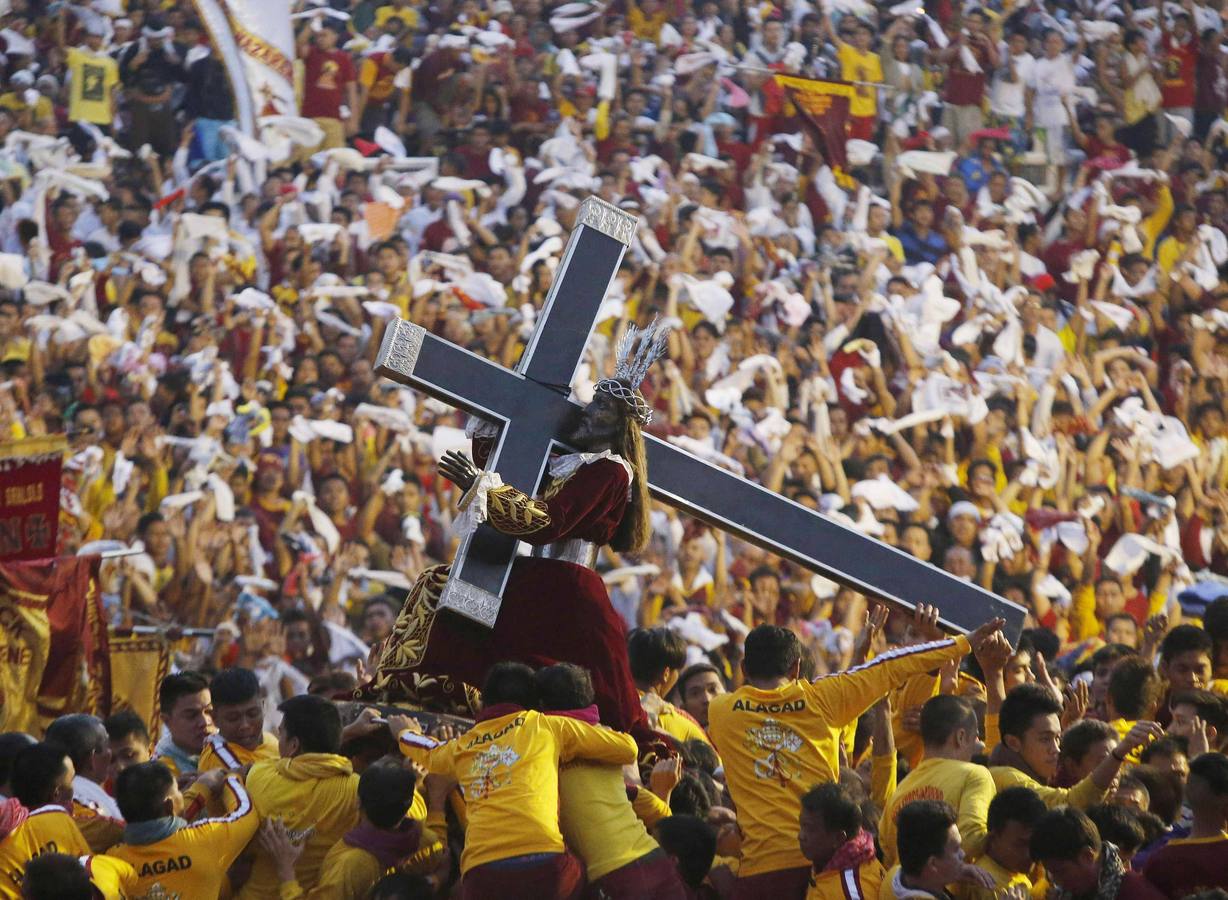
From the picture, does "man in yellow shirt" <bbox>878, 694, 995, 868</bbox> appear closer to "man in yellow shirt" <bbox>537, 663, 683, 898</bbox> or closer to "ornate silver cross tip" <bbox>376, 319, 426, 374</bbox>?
"man in yellow shirt" <bbox>537, 663, 683, 898</bbox>

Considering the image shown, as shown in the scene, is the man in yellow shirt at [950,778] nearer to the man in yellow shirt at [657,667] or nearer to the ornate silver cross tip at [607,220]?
the man in yellow shirt at [657,667]

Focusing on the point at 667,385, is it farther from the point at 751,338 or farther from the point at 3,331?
the point at 3,331

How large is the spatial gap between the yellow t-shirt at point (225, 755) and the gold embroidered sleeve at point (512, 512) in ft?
2.94

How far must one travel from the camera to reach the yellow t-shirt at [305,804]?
5336 mm

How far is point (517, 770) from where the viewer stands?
16.2ft

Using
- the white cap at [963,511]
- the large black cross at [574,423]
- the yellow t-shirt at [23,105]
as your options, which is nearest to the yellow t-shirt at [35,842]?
the large black cross at [574,423]

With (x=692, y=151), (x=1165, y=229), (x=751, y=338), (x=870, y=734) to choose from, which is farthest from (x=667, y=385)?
A: (x=870, y=734)

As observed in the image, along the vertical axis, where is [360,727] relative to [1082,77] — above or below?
above

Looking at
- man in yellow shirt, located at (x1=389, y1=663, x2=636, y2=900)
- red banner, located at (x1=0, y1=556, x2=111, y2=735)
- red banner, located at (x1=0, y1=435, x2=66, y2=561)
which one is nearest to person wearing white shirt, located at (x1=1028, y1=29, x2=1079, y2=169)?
red banner, located at (x1=0, y1=435, x2=66, y2=561)

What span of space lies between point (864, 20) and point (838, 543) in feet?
40.7

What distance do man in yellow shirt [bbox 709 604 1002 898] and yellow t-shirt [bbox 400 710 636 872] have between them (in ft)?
1.60

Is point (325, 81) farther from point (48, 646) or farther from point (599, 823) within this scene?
point (599, 823)

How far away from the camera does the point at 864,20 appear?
18078mm

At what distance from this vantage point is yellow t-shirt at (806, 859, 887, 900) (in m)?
5.02
